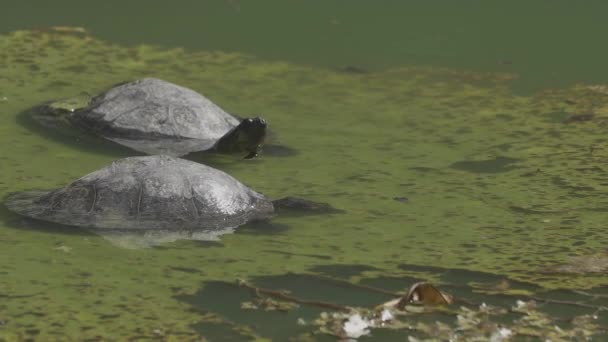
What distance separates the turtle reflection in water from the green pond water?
8 centimetres

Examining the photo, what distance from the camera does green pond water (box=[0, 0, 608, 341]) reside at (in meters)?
3.32

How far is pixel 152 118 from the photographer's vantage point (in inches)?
214

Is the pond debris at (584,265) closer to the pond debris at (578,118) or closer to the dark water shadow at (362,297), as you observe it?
the dark water shadow at (362,297)

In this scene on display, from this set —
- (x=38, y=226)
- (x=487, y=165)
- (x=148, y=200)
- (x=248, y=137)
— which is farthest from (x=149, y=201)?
(x=487, y=165)

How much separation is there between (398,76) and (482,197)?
87.9 inches

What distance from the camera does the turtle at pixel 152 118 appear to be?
17.5 ft

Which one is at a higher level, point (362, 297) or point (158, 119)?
point (158, 119)

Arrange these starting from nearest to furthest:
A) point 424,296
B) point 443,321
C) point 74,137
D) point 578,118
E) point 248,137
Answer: point 443,321 → point 424,296 → point 248,137 → point 74,137 → point 578,118

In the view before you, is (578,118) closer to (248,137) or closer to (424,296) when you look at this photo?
(248,137)

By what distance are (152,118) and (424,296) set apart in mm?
2402

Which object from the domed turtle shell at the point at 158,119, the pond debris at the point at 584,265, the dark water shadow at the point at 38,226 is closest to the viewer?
the pond debris at the point at 584,265

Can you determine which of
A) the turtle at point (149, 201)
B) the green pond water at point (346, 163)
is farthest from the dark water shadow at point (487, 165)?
the turtle at point (149, 201)

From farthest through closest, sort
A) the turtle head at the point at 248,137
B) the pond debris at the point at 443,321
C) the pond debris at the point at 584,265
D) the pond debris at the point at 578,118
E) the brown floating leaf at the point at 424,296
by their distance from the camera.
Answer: the pond debris at the point at 578,118
the turtle head at the point at 248,137
the pond debris at the point at 584,265
the brown floating leaf at the point at 424,296
the pond debris at the point at 443,321

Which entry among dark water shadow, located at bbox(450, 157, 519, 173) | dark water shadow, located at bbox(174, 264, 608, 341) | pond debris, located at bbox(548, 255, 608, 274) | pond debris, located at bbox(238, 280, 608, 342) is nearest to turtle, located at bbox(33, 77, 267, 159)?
dark water shadow, located at bbox(450, 157, 519, 173)
